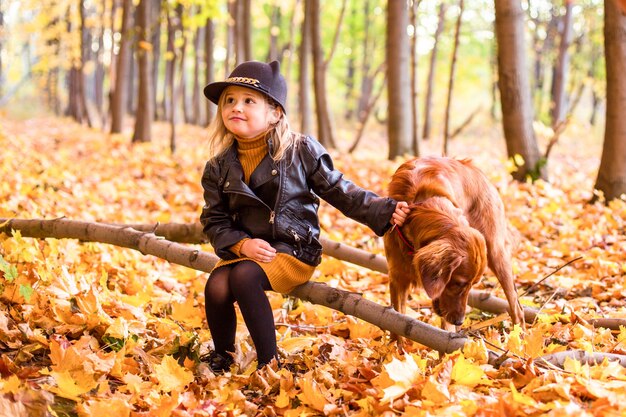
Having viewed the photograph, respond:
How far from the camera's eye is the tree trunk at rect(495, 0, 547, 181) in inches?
339

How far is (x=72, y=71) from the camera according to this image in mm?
31094

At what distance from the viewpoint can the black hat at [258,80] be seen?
3.33 metres

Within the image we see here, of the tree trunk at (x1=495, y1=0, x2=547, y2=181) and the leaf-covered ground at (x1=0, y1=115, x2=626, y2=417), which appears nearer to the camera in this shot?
the leaf-covered ground at (x1=0, y1=115, x2=626, y2=417)

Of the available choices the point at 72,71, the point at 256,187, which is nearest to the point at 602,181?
the point at 256,187

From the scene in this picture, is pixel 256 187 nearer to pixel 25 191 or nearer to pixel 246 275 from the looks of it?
pixel 246 275

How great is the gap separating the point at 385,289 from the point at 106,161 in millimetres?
8929

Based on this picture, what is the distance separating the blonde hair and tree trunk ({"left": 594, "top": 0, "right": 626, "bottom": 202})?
5.27 m

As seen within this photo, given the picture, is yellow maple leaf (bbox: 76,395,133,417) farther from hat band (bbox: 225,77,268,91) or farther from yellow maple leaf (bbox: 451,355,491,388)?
hat band (bbox: 225,77,268,91)

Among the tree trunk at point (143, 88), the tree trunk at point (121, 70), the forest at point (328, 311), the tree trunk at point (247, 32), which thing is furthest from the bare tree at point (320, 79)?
the tree trunk at point (121, 70)

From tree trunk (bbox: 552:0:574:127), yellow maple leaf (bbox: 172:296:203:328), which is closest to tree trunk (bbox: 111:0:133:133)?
tree trunk (bbox: 552:0:574:127)

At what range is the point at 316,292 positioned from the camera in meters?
3.45

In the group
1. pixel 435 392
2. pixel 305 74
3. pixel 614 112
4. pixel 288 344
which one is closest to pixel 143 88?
pixel 305 74

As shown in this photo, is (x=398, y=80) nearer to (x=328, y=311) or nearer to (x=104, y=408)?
(x=328, y=311)

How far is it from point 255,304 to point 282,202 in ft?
1.89
